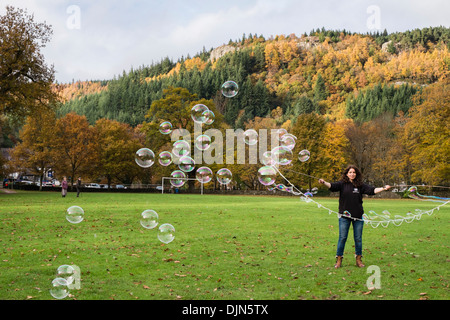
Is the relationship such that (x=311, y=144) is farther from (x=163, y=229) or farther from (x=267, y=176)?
(x=163, y=229)

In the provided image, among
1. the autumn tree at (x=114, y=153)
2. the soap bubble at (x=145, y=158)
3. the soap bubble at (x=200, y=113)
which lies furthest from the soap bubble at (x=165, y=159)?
the autumn tree at (x=114, y=153)

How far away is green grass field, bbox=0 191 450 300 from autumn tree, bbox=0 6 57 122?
87.9 ft

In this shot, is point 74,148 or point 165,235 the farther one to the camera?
point 74,148

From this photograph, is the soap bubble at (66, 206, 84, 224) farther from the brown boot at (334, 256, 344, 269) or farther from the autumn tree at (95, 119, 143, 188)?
the autumn tree at (95, 119, 143, 188)

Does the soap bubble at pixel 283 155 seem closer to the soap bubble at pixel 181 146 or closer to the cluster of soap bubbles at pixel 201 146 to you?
the cluster of soap bubbles at pixel 201 146

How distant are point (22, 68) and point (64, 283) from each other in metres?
38.8

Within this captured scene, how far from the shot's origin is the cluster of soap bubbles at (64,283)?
753cm

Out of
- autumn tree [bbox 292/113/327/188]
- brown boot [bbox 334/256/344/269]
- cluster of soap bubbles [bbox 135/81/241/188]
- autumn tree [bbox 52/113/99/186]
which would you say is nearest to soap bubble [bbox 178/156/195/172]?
cluster of soap bubbles [bbox 135/81/241/188]

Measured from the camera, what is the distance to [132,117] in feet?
499

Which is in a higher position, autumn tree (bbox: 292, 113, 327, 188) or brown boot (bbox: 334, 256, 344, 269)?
autumn tree (bbox: 292, 113, 327, 188)

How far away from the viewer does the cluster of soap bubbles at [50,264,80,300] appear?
7525mm

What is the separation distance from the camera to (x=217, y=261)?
1077 cm

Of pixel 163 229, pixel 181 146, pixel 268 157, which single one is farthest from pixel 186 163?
pixel 163 229

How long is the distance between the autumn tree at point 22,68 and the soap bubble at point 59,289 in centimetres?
3657
